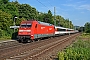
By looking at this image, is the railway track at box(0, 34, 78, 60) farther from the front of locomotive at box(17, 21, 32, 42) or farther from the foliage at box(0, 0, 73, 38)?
the foliage at box(0, 0, 73, 38)

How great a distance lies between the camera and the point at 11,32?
160ft

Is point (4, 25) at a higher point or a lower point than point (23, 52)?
higher

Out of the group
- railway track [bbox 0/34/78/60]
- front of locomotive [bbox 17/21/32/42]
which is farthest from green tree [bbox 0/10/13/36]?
railway track [bbox 0/34/78/60]

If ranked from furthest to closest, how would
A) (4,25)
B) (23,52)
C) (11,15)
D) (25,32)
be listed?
1. (11,15)
2. (4,25)
3. (25,32)
4. (23,52)

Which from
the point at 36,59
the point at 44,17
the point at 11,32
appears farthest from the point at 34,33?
the point at 44,17

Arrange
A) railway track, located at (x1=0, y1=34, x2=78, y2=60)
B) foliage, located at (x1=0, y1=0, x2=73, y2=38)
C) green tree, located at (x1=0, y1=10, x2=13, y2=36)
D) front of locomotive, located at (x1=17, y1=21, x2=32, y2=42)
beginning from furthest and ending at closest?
foliage, located at (x1=0, y1=0, x2=73, y2=38)
green tree, located at (x1=0, y1=10, x2=13, y2=36)
front of locomotive, located at (x1=17, y1=21, x2=32, y2=42)
railway track, located at (x1=0, y1=34, x2=78, y2=60)

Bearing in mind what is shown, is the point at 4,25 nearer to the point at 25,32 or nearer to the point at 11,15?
the point at 11,15

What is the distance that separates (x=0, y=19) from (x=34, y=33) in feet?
51.7

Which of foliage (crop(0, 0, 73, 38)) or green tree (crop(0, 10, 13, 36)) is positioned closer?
green tree (crop(0, 10, 13, 36))

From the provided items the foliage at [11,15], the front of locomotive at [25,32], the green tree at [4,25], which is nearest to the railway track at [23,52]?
the front of locomotive at [25,32]

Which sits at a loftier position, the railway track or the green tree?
the green tree

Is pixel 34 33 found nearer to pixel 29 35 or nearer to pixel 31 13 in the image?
pixel 29 35

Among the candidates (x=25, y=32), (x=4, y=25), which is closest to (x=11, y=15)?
(x=4, y=25)

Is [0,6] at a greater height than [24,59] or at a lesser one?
greater
